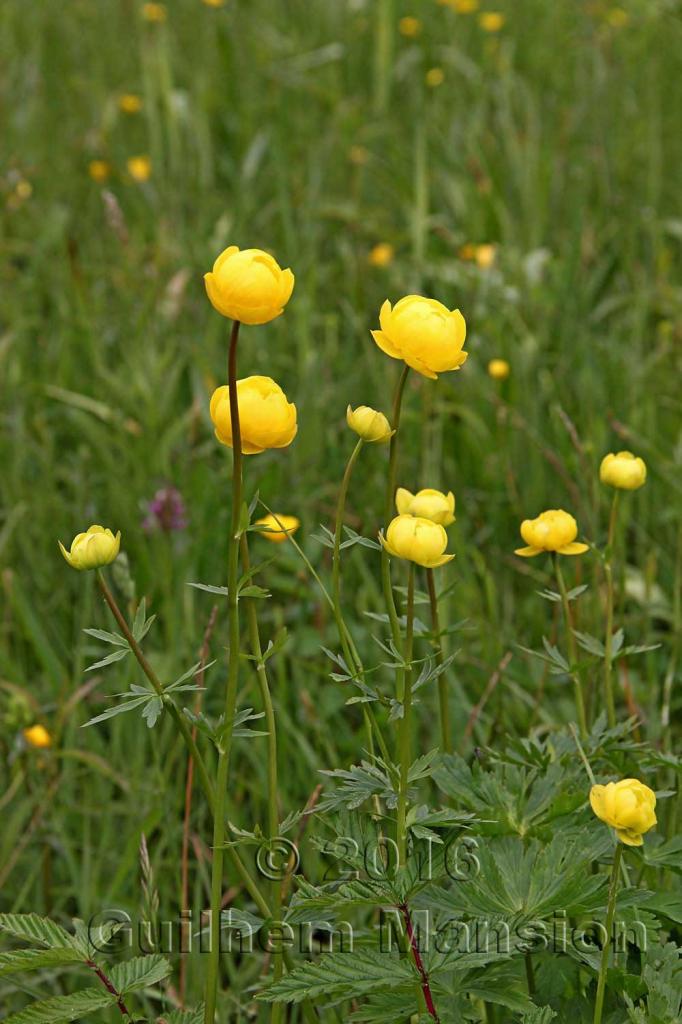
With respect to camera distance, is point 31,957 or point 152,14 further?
point 152,14

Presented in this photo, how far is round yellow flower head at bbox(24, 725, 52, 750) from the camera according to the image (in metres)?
1.43

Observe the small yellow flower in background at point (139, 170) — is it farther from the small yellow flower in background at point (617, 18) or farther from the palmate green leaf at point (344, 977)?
the palmate green leaf at point (344, 977)

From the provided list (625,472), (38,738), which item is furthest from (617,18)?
(38,738)

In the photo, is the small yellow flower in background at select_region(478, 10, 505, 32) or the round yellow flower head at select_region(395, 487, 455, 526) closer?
the round yellow flower head at select_region(395, 487, 455, 526)

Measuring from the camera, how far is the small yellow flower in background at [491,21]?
10.9 ft

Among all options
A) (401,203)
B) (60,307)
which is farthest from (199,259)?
(401,203)

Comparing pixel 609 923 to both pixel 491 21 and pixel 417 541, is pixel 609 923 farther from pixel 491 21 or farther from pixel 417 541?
pixel 491 21

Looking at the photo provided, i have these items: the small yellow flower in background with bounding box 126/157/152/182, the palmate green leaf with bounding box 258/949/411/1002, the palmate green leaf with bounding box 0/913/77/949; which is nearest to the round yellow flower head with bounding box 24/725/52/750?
the palmate green leaf with bounding box 0/913/77/949

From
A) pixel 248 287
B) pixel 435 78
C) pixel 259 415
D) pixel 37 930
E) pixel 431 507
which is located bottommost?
pixel 37 930

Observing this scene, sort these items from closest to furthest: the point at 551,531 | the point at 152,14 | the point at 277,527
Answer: the point at 551,531
the point at 277,527
the point at 152,14

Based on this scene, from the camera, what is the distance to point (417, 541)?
877mm

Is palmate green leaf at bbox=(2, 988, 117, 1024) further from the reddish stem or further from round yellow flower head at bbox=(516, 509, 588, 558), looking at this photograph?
round yellow flower head at bbox=(516, 509, 588, 558)

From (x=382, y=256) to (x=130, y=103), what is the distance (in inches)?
41.5

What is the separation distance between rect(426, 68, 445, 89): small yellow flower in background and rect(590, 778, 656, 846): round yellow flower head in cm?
257
